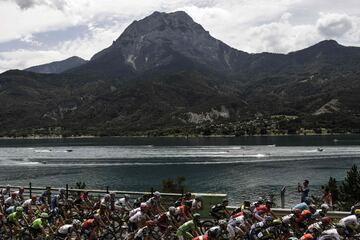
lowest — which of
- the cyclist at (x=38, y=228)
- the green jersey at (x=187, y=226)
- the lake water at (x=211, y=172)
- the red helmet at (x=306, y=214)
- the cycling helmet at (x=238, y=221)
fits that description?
the lake water at (x=211, y=172)

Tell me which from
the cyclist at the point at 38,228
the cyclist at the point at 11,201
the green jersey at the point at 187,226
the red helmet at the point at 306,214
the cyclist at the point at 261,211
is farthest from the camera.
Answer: the cyclist at the point at 11,201

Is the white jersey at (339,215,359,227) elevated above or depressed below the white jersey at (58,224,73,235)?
above

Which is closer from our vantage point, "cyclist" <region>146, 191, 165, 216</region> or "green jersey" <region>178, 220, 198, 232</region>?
"green jersey" <region>178, 220, 198, 232</region>

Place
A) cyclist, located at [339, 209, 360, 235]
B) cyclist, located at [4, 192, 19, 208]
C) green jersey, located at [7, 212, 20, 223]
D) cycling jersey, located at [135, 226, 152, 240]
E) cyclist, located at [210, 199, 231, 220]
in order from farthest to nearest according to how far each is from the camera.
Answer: cyclist, located at [4, 192, 19, 208] → green jersey, located at [7, 212, 20, 223] → cyclist, located at [210, 199, 231, 220] → cycling jersey, located at [135, 226, 152, 240] → cyclist, located at [339, 209, 360, 235]

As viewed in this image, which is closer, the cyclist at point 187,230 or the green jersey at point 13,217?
the cyclist at point 187,230

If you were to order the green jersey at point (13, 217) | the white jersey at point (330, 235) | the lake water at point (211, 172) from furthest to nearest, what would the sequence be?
the lake water at point (211, 172) < the green jersey at point (13, 217) < the white jersey at point (330, 235)

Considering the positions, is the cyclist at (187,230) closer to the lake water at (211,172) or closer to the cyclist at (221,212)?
the cyclist at (221,212)

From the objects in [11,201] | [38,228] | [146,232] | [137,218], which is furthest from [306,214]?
[11,201]

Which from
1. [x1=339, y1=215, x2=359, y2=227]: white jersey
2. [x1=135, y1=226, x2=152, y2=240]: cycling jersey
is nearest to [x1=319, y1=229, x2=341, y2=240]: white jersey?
[x1=339, y1=215, x2=359, y2=227]: white jersey

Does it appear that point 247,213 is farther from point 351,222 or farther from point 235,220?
point 351,222

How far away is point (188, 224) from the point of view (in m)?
18.7

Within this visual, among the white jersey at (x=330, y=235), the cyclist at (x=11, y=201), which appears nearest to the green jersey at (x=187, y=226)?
the white jersey at (x=330, y=235)

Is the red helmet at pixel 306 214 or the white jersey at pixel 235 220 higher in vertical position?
the red helmet at pixel 306 214

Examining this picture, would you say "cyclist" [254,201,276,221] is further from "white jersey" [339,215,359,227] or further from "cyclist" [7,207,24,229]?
"cyclist" [7,207,24,229]
